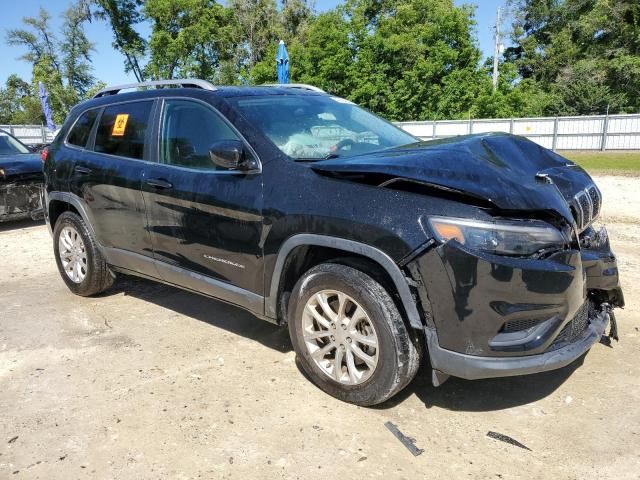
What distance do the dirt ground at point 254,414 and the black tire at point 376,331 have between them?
0.45 feet

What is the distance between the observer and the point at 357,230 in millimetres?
2893

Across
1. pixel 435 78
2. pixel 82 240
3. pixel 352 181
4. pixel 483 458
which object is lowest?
→ pixel 483 458

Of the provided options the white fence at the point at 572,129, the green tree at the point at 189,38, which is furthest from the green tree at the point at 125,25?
the white fence at the point at 572,129

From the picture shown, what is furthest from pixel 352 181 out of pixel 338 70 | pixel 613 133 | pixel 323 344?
pixel 338 70

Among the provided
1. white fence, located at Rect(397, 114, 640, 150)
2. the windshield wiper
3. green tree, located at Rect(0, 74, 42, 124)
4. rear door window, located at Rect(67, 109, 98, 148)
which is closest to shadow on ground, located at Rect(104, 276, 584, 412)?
the windshield wiper

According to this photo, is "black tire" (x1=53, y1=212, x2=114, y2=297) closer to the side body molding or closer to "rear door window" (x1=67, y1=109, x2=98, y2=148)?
"rear door window" (x1=67, y1=109, x2=98, y2=148)

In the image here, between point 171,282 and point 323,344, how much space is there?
1.49m

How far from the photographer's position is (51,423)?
3.12m

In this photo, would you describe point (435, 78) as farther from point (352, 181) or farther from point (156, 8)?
point (352, 181)

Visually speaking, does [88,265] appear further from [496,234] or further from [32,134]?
[32,134]

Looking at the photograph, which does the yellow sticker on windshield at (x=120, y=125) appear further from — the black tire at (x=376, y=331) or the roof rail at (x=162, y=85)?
the black tire at (x=376, y=331)

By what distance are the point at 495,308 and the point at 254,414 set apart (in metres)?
1.48

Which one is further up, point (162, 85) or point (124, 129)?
point (162, 85)

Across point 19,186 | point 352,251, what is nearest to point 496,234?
point 352,251
